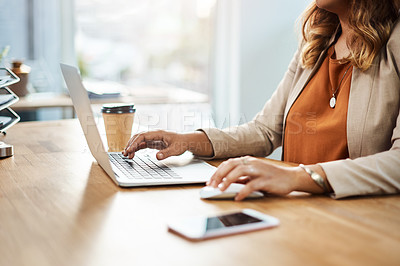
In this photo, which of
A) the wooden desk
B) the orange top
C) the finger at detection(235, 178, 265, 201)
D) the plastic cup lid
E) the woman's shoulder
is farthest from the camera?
the plastic cup lid

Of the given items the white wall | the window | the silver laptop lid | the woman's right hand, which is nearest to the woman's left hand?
the silver laptop lid

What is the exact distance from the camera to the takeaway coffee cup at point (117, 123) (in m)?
1.54

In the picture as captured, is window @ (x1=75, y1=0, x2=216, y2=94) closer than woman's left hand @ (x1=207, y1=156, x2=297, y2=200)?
No

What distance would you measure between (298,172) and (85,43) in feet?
9.45

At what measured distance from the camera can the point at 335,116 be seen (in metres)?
1.41

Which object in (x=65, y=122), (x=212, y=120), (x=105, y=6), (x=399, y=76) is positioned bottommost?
(x=212, y=120)

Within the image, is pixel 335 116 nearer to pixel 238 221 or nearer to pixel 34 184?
pixel 238 221

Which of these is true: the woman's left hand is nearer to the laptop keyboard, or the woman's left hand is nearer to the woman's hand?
the woman's hand

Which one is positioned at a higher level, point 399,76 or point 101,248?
point 399,76

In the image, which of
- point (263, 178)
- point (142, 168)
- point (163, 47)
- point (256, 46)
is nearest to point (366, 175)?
point (263, 178)

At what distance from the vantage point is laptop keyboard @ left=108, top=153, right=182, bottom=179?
3.84ft

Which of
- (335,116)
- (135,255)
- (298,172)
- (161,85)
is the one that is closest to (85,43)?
(161,85)

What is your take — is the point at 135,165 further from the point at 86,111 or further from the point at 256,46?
the point at 256,46

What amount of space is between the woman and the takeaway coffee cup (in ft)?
0.55
